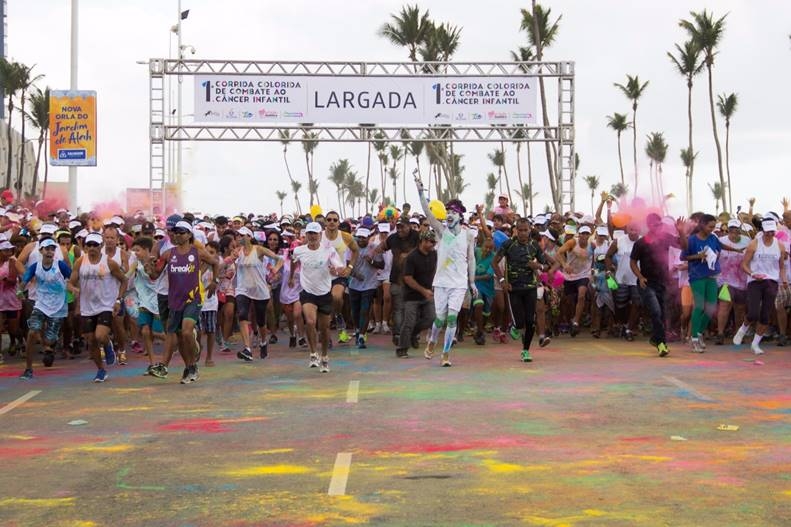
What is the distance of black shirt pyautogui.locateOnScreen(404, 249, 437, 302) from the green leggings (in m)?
3.67

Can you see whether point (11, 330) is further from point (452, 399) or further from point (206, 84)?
point (206, 84)

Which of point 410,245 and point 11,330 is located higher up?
point 410,245

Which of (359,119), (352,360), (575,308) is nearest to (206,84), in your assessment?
(359,119)

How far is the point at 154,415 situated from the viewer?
35.5 feet

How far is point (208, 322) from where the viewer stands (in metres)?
15.5

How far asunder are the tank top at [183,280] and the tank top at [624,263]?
25.1ft

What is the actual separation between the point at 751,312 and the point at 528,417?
702cm

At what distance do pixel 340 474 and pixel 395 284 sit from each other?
9.41 meters

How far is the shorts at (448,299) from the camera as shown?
1457 centimetres

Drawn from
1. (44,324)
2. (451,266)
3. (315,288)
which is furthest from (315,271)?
(44,324)

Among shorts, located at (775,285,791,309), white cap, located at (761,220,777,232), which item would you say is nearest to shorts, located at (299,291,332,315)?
white cap, located at (761,220,777,232)

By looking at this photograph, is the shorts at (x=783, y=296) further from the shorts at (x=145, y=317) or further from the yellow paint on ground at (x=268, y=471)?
the yellow paint on ground at (x=268, y=471)

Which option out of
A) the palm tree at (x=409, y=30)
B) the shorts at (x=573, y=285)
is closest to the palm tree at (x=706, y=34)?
the palm tree at (x=409, y=30)

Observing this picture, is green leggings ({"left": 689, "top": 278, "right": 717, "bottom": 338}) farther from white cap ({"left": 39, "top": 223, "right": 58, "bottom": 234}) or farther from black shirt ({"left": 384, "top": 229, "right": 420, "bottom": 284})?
white cap ({"left": 39, "top": 223, "right": 58, "bottom": 234})
